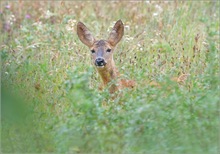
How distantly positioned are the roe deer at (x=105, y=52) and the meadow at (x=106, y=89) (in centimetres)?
13

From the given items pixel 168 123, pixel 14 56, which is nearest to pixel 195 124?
pixel 168 123

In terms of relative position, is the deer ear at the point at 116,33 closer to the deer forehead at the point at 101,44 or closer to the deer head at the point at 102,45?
the deer head at the point at 102,45

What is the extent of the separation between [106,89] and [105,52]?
6.06 feet

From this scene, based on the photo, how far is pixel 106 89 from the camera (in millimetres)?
6191

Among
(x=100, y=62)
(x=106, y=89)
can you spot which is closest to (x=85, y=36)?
(x=100, y=62)

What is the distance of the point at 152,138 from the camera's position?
16.8 feet

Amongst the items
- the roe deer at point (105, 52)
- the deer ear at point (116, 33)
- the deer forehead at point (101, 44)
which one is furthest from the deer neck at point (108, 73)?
the deer ear at point (116, 33)

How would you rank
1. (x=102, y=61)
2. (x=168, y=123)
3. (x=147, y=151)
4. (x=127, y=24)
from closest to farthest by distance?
(x=147, y=151) → (x=168, y=123) → (x=102, y=61) → (x=127, y=24)

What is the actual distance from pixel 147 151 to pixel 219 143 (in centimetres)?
50

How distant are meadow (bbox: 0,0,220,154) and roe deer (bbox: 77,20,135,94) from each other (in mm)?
130

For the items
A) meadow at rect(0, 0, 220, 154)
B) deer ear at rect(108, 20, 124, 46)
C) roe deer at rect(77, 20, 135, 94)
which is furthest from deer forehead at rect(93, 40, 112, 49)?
meadow at rect(0, 0, 220, 154)

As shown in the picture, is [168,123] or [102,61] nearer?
[168,123]

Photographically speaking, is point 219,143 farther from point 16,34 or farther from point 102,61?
point 16,34

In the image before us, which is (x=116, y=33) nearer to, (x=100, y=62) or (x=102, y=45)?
(x=102, y=45)
